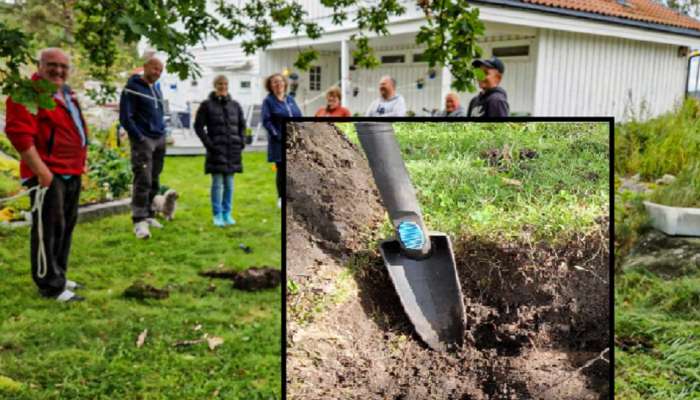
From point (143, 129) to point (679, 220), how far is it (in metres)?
4.91

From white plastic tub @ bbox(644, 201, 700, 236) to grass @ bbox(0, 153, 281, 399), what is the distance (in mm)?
3076

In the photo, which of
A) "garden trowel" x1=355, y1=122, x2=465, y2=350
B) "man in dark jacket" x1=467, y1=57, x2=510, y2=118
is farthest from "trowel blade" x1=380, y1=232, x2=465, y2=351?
"man in dark jacket" x1=467, y1=57, x2=510, y2=118

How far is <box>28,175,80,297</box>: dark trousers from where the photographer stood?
4.42 m

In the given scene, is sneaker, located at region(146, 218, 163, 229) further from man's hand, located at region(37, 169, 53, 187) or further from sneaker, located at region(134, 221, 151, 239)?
man's hand, located at region(37, 169, 53, 187)

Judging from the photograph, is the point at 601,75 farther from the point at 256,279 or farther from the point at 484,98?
the point at 256,279

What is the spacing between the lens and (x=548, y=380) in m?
1.80

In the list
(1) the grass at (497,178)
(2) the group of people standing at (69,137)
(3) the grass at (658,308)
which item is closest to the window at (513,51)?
(3) the grass at (658,308)

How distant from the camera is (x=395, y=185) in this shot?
179 centimetres

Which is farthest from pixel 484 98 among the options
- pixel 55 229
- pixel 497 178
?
pixel 55 229

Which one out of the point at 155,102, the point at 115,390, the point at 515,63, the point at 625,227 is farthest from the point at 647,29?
the point at 115,390

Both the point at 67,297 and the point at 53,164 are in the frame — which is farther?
the point at 67,297

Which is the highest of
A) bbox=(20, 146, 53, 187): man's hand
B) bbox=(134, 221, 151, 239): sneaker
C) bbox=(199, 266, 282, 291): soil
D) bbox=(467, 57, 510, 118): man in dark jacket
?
bbox=(467, 57, 510, 118): man in dark jacket

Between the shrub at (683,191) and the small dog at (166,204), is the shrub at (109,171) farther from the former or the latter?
the shrub at (683,191)

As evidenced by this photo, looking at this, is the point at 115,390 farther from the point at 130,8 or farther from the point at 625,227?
the point at 625,227
